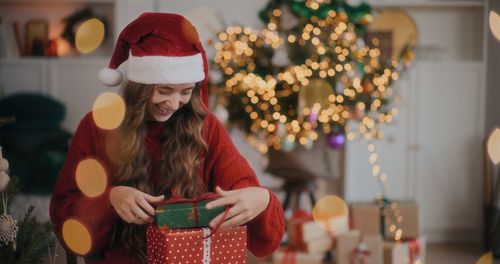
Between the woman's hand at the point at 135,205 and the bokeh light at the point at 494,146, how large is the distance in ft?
11.0

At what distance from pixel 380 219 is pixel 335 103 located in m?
0.68

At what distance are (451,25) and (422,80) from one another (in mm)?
577

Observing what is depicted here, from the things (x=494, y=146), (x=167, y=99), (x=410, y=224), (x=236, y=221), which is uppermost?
(x=167, y=99)

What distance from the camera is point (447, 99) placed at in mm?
4457

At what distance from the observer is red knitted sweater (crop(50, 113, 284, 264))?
1.33m

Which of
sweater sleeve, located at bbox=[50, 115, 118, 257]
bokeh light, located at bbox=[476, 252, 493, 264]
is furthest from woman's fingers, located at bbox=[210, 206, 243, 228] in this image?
bokeh light, located at bbox=[476, 252, 493, 264]

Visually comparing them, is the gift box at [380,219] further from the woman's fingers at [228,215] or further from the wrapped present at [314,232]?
the woman's fingers at [228,215]

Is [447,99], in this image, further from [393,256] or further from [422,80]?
[393,256]

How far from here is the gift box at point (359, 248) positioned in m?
3.03

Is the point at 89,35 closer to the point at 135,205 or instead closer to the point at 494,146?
the point at 494,146

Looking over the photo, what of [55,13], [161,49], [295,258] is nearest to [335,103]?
[295,258]

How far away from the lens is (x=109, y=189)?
4.30 ft

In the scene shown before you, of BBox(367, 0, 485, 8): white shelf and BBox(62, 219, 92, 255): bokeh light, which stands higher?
BBox(367, 0, 485, 8): white shelf

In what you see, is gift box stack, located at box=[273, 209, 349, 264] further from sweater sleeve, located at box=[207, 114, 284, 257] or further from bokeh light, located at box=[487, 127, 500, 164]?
sweater sleeve, located at box=[207, 114, 284, 257]
